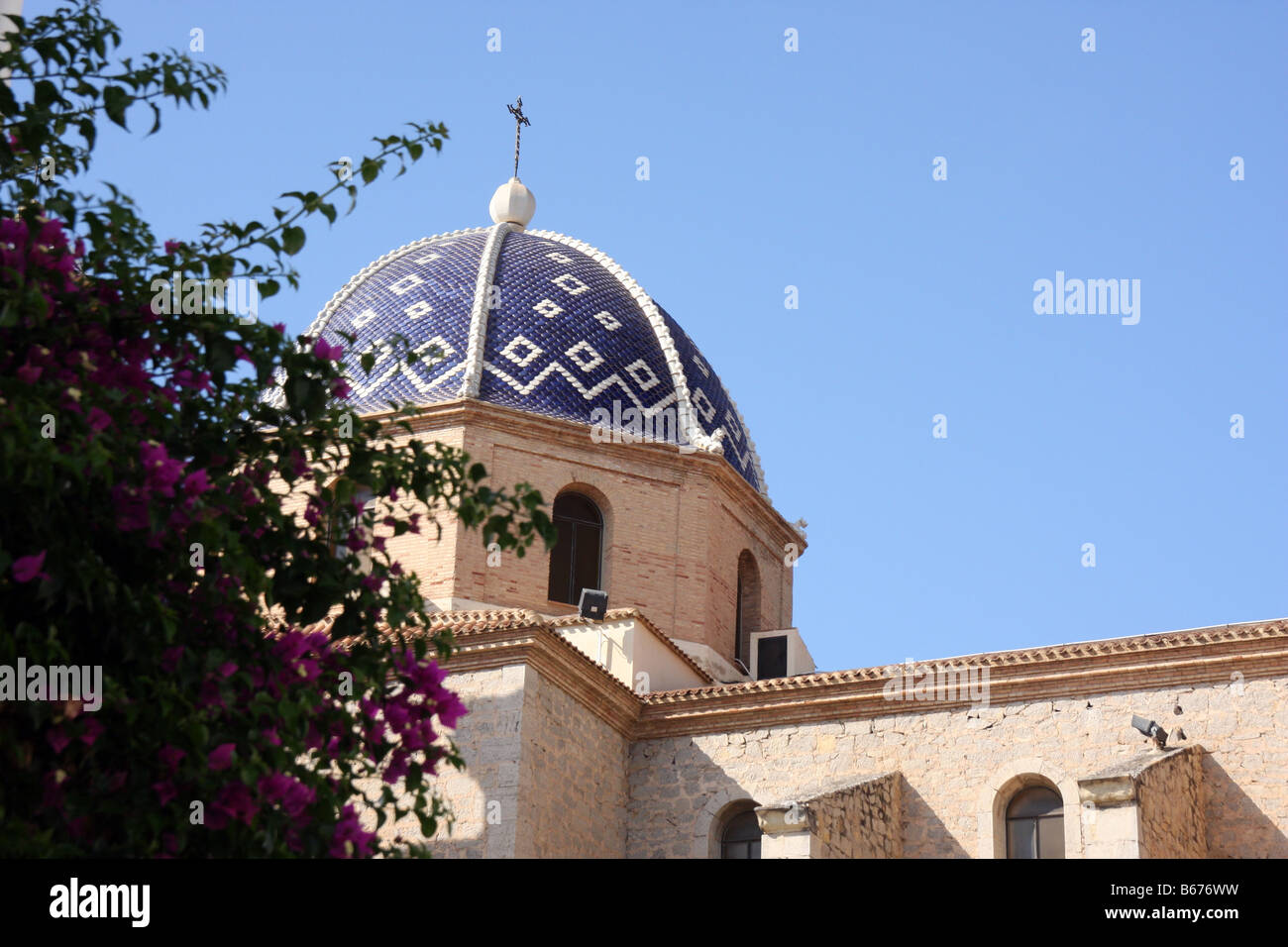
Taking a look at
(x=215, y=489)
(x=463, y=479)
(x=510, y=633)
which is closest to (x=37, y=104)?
(x=215, y=489)

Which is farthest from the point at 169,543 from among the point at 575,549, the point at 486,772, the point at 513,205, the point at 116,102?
the point at 513,205

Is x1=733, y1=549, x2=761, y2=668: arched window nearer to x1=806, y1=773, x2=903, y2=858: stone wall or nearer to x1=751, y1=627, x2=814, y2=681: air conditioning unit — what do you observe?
x1=751, y1=627, x2=814, y2=681: air conditioning unit

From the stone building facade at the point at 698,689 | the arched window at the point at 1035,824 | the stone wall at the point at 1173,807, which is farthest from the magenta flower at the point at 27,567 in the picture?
the arched window at the point at 1035,824

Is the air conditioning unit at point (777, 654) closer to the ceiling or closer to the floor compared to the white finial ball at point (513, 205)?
closer to the floor

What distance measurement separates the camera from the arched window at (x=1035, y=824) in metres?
12.8

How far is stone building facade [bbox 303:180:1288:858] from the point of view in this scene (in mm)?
12352

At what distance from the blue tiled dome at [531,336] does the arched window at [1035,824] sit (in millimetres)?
5377

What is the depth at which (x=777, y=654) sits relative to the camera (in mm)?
17156

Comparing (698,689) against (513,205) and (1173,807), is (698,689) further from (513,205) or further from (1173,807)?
(513,205)

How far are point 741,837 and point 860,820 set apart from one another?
4.64ft

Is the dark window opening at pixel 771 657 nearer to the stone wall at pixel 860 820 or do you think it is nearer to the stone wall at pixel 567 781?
the stone wall at pixel 567 781

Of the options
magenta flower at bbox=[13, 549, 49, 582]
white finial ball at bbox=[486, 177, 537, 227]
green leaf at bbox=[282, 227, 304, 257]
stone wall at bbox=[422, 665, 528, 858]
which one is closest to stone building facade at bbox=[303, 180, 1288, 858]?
stone wall at bbox=[422, 665, 528, 858]

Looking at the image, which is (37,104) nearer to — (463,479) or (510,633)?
(463,479)

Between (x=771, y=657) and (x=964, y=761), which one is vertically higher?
(x=771, y=657)
